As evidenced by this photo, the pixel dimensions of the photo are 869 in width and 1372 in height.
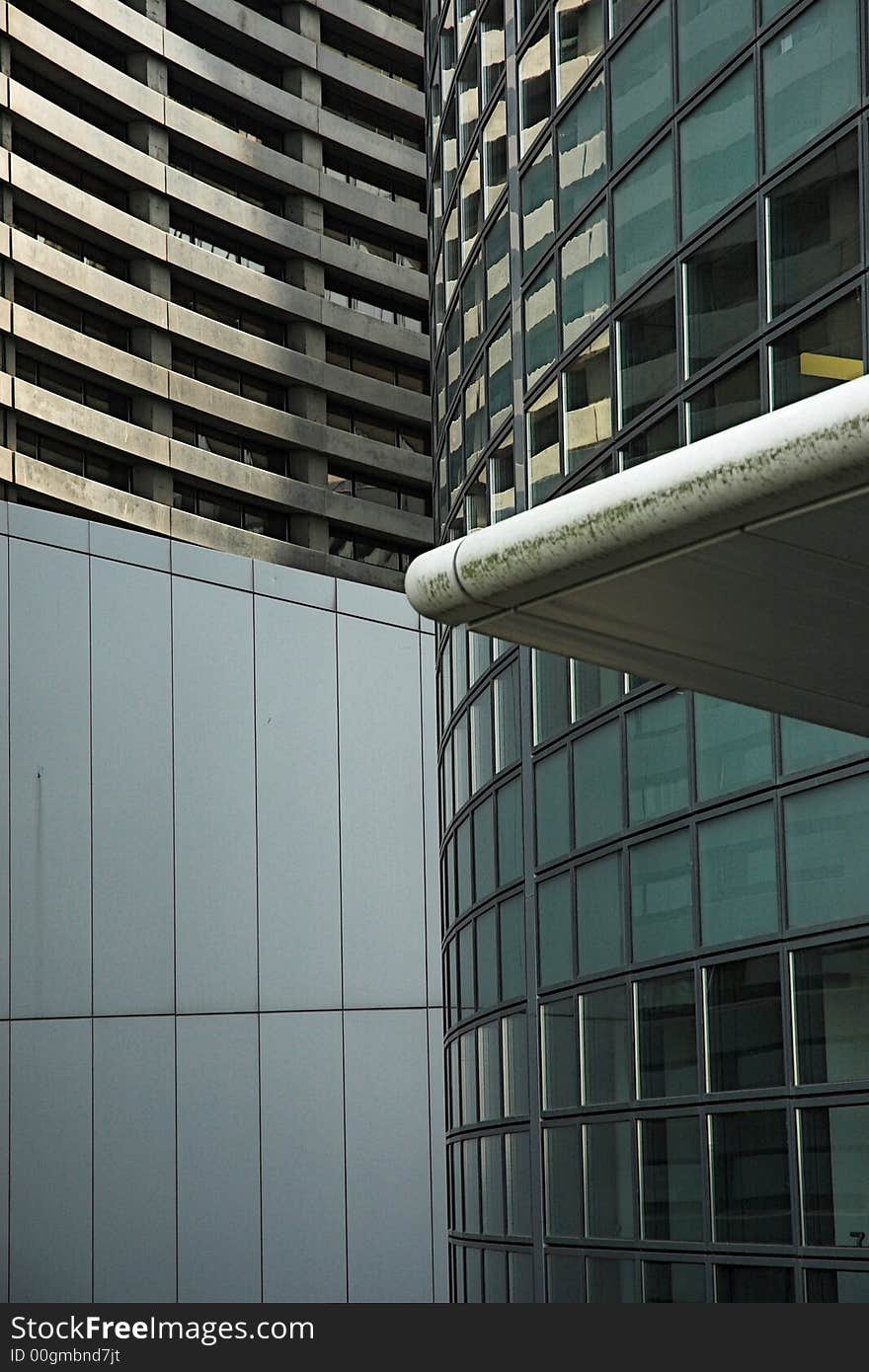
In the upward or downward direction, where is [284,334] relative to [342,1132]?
upward

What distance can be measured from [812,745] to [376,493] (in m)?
27.8

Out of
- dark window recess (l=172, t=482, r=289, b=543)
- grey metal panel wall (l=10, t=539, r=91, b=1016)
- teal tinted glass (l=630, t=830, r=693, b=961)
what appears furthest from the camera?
dark window recess (l=172, t=482, r=289, b=543)

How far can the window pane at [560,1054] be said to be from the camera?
44.1ft

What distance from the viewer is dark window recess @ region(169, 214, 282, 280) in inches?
1363

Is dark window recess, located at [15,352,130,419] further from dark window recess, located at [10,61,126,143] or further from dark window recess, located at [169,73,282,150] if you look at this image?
dark window recess, located at [169,73,282,150]

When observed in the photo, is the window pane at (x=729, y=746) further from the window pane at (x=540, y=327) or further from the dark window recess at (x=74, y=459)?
the dark window recess at (x=74, y=459)

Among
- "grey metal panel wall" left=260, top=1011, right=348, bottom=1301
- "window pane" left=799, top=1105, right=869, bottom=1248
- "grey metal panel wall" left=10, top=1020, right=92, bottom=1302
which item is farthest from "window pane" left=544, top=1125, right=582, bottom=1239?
"grey metal panel wall" left=260, top=1011, right=348, bottom=1301

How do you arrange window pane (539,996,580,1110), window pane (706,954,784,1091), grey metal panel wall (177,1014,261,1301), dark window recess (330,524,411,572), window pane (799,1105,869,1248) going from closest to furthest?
window pane (799,1105,869,1248) → window pane (706,954,784,1091) → window pane (539,996,580,1110) → grey metal panel wall (177,1014,261,1301) → dark window recess (330,524,411,572)

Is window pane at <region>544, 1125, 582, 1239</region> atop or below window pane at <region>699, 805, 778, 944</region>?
below

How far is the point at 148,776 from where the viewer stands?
2238 cm

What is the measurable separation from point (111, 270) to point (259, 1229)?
18.6m

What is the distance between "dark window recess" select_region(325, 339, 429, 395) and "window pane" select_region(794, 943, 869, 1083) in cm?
2774

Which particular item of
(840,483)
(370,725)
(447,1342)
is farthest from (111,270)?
(840,483)

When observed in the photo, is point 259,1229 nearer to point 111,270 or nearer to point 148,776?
point 148,776
